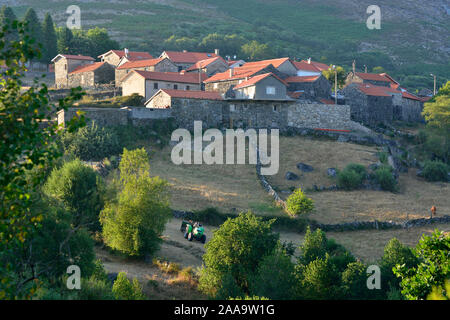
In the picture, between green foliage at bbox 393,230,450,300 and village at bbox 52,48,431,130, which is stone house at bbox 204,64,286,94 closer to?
village at bbox 52,48,431,130

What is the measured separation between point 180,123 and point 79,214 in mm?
22731

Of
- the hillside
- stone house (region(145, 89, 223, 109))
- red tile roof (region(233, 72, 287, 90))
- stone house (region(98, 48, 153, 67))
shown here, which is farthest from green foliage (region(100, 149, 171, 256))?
the hillside

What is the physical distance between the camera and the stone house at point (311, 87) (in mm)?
66625

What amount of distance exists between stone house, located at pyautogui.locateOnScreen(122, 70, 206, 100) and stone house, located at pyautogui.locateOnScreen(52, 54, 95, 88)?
1379cm

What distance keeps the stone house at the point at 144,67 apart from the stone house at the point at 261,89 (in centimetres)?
1599

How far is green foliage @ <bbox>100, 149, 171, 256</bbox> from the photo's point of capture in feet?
103

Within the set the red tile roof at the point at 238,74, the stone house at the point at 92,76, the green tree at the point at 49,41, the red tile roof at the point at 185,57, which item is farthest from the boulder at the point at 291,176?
the green tree at the point at 49,41

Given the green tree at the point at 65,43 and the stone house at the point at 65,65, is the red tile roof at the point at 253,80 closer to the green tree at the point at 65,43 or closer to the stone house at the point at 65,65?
the stone house at the point at 65,65

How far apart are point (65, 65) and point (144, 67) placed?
37.3ft

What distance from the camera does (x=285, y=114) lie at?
60.0m

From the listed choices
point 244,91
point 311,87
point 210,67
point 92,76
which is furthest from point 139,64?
point 311,87

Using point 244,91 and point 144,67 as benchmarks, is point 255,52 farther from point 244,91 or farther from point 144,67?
point 244,91
